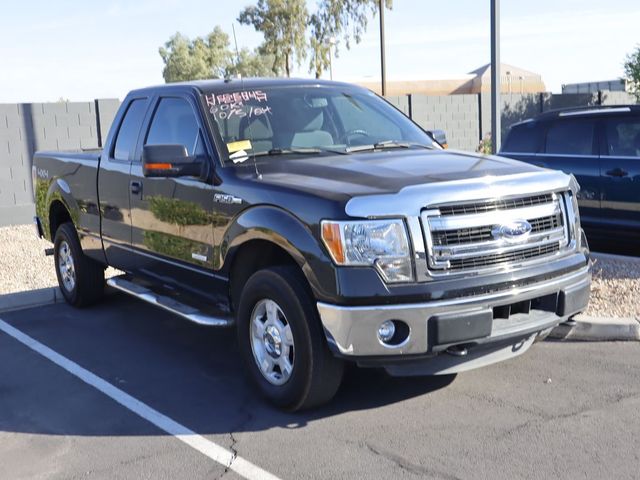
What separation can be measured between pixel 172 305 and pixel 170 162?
119 cm

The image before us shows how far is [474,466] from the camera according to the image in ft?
13.4

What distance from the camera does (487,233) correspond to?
14.9 feet

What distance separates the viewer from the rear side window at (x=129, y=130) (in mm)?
6727

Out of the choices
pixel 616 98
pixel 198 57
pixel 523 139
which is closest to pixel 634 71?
pixel 616 98

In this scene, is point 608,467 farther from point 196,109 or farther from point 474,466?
point 196,109

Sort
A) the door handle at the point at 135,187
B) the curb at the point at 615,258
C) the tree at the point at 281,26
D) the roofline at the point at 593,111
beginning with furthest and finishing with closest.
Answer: the tree at the point at 281,26 → the roofline at the point at 593,111 → the curb at the point at 615,258 → the door handle at the point at 135,187

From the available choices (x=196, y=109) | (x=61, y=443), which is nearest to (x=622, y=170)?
(x=196, y=109)

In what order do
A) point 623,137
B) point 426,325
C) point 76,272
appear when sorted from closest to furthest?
point 426,325
point 76,272
point 623,137

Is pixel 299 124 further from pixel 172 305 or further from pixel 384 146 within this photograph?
pixel 172 305

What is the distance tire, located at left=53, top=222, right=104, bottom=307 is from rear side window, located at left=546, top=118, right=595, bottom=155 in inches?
204

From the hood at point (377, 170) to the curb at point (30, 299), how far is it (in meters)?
3.98

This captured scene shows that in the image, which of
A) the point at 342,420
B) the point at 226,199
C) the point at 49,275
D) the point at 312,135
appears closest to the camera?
the point at 342,420

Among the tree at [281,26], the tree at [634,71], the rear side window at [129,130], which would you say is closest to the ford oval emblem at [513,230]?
the rear side window at [129,130]

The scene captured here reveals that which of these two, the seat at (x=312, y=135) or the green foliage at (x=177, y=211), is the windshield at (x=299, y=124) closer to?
the seat at (x=312, y=135)
